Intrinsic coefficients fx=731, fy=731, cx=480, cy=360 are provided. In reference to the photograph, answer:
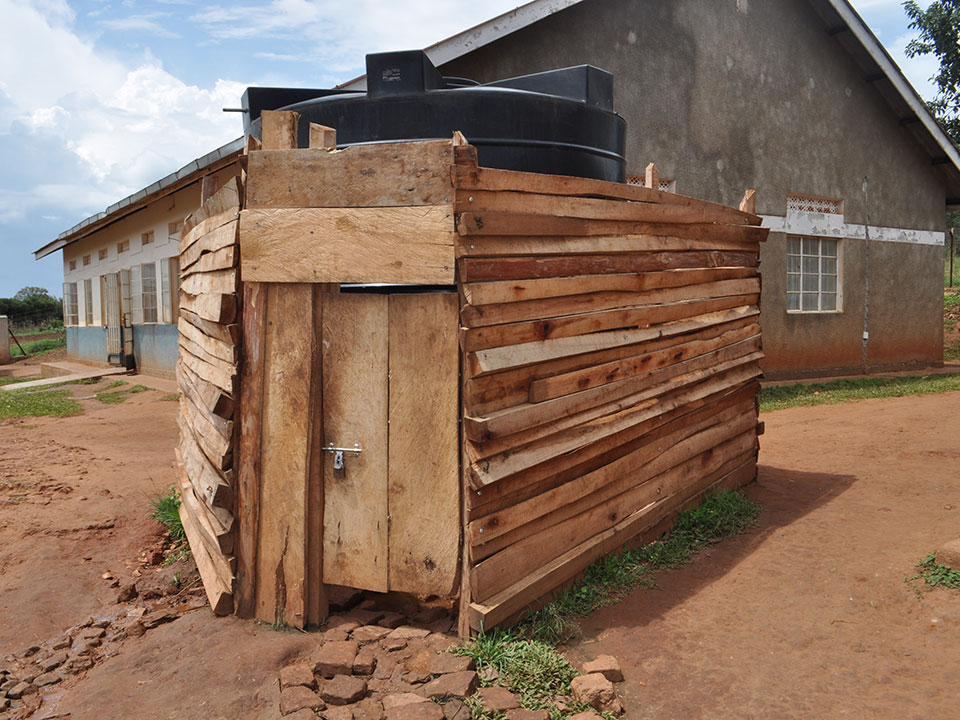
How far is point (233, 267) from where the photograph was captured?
374 centimetres

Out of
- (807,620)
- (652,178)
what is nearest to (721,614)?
(807,620)

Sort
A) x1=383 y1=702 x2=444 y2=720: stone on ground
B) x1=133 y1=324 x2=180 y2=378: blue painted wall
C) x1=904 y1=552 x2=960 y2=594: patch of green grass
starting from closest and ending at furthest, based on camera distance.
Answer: x1=383 y1=702 x2=444 y2=720: stone on ground, x1=904 y1=552 x2=960 y2=594: patch of green grass, x1=133 y1=324 x2=180 y2=378: blue painted wall

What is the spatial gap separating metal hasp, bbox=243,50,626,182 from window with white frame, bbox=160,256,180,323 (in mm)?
9562

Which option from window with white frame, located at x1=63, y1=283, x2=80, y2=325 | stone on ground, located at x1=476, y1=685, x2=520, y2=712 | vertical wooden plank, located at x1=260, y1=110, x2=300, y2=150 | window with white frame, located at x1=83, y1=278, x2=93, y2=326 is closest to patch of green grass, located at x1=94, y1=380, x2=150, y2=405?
window with white frame, located at x1=83, y1=278, x2=93, y2=326

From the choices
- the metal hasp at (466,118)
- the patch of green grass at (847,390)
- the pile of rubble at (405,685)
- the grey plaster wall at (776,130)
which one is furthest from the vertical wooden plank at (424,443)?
the patch of green grass at (847,390)

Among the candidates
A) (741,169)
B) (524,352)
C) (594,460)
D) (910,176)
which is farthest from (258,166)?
(910,176)

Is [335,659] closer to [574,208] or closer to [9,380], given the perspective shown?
[574,208]

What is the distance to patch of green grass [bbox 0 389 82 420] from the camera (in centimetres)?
1096

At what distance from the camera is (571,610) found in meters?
3.81

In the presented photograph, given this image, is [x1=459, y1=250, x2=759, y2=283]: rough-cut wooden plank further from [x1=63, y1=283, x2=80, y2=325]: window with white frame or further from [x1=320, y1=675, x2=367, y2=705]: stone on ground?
[x1=63, y1=283, x2=80, y2=325]: window with white frame

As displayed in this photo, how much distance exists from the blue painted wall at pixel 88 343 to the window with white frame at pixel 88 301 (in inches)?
10.1

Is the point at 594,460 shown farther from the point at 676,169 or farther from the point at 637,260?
the point at 676,169

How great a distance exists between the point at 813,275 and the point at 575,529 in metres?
11.1

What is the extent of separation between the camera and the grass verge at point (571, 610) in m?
3.12
